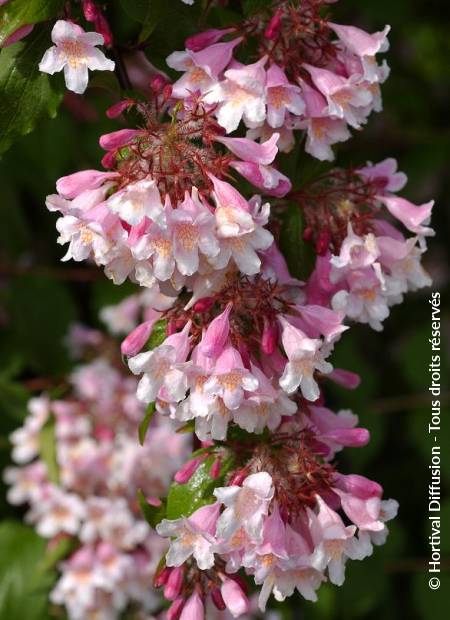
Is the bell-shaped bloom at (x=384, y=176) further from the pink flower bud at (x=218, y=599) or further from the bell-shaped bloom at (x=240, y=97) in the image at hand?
the pink flower bud at (x=218, y=599)

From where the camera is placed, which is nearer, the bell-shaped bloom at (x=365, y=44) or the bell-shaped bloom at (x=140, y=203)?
the bell-shaped bloom at (x=140, y=203)

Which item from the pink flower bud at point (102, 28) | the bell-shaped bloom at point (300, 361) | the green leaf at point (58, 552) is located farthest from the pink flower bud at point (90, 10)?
the green leaf at point (58, 552)

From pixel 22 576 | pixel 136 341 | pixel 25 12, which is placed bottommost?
pixel 22 576

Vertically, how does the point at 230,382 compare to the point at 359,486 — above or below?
above

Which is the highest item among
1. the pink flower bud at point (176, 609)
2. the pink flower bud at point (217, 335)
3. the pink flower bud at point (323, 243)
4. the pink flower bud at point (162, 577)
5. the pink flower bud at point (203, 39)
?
the pink flower bud at point (203, 39)

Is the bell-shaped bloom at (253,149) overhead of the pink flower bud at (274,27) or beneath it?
beneath

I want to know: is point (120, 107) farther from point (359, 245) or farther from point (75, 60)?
point (359, 245)

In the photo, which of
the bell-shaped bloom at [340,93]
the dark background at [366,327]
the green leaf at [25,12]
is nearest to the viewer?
the green leaf at [25,12]

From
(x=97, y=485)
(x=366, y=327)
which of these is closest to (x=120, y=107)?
(x=97, y=485)
